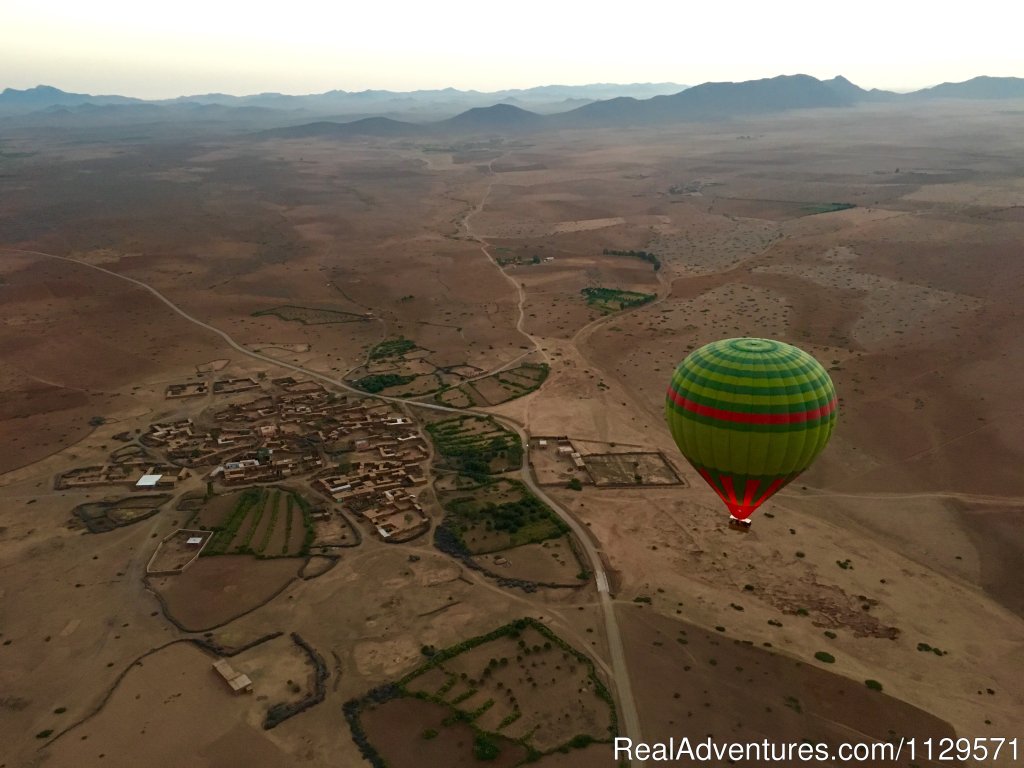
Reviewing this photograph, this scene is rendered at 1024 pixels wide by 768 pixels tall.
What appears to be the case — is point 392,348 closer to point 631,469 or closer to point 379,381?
point 379,381

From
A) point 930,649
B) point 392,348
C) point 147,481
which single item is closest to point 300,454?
point 147,481

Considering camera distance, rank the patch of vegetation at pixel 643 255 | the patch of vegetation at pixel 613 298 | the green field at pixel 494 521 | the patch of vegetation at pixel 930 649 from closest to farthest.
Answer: the patch of vegetation at pixel 930 649, the green field at pixel 494 521, the patch of vegetation at pixel 613 298, the patch of vegetation at pixel 643 255

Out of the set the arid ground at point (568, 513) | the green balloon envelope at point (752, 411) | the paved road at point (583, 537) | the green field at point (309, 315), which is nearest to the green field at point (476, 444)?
the paved road at point (583, 537)

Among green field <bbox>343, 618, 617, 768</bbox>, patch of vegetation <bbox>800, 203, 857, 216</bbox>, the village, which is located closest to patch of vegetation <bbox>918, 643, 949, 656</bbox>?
green field <bbox>343, 618, 617, 768</bbox>

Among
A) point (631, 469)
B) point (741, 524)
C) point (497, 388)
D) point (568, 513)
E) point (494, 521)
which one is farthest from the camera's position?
point (497, 388)

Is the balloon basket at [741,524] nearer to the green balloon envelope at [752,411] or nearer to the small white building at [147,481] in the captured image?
the green balloon envelope at [752,411]

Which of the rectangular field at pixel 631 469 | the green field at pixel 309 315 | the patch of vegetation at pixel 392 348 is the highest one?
the green field at pixel 309 315

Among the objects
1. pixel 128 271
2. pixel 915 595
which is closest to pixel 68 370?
pixel 128 271

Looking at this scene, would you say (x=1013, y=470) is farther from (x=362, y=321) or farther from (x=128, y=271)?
(x=128, y=271)
